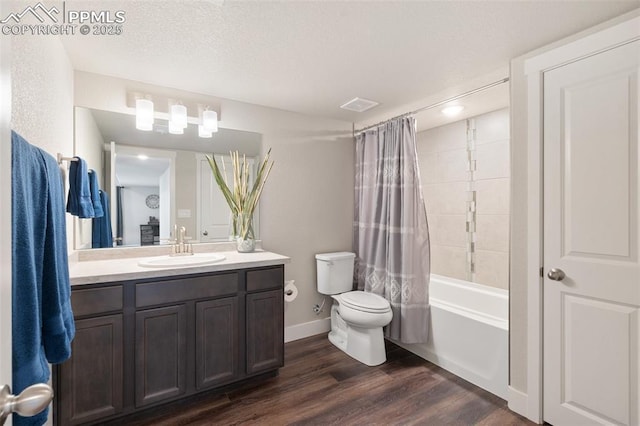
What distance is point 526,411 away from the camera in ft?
5.86

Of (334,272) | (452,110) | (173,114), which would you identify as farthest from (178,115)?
(452,110)

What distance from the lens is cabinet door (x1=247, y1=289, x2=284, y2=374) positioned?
209 cm

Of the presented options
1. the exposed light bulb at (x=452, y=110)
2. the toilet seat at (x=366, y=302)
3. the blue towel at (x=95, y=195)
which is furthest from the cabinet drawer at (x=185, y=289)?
the exposed light bulb at (x=452, y=110)

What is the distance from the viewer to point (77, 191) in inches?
65.3

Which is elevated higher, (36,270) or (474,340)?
(36,270)

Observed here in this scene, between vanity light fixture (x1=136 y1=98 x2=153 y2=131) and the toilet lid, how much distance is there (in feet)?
6.82

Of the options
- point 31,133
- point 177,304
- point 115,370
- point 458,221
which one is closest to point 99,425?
point 115,370

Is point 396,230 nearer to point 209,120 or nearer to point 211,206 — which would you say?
point 211,206

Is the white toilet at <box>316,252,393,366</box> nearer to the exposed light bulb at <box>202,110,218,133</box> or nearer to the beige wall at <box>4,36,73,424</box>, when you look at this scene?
the exposed light bulb at <box>202,110,218,133</box>

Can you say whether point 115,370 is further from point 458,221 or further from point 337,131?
point 458,221

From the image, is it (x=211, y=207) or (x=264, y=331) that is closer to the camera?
(x=264, y=331)

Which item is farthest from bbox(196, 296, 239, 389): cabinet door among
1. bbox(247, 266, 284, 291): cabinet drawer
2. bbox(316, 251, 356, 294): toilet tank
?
bbox(316, 251, 356, 294): toilet tank

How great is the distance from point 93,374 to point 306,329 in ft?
5.77

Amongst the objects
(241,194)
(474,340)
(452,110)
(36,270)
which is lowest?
(474,340)
